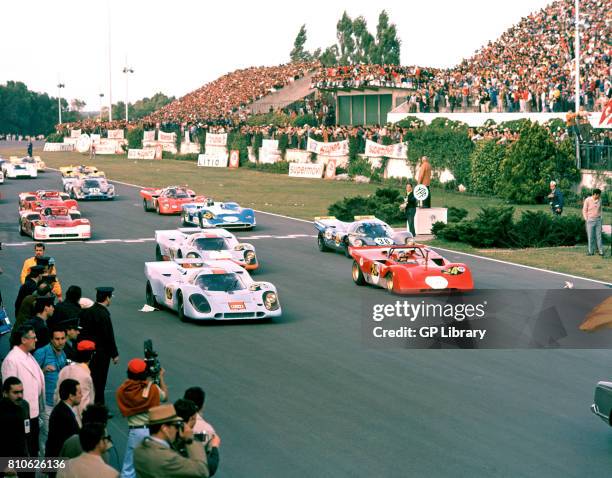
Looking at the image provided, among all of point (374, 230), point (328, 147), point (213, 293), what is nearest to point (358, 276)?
point (374, 230)

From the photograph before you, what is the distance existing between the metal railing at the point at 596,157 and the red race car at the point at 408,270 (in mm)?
19256

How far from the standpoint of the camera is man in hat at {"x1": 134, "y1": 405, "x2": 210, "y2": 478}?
7.93 meters

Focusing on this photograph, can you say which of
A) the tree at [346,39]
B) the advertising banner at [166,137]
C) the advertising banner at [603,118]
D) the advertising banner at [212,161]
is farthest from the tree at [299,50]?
the advertising banner at [603,118]

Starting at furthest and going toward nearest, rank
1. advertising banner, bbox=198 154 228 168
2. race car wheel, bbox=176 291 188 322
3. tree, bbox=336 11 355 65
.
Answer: tree, bbox=336 11 355 65 → advertising banner, bbox=198 154 228 168 → race car wheel, bbox=176 291 188 322

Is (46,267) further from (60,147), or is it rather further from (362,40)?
(362,40)

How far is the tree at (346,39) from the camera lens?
4951 inches

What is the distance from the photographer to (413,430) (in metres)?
12.9

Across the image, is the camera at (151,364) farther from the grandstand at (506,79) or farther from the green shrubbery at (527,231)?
the grandstand at (506,79)

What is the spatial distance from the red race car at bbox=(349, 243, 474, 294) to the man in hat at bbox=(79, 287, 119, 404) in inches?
410

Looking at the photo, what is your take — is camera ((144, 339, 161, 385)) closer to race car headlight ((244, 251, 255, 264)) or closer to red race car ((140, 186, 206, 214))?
race car headlight ((244, 251, 255, 264))

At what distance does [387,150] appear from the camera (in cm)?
5566

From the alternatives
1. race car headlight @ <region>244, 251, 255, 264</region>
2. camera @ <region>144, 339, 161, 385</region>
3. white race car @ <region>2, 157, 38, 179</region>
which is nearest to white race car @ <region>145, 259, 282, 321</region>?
race car headlight @ <region>244, 251, 255, 264</region>

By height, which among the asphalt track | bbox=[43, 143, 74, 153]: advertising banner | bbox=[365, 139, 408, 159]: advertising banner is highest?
bbox=[43, 143, 74, 153]: advertising banner

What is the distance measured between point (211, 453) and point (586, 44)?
4598 cm
